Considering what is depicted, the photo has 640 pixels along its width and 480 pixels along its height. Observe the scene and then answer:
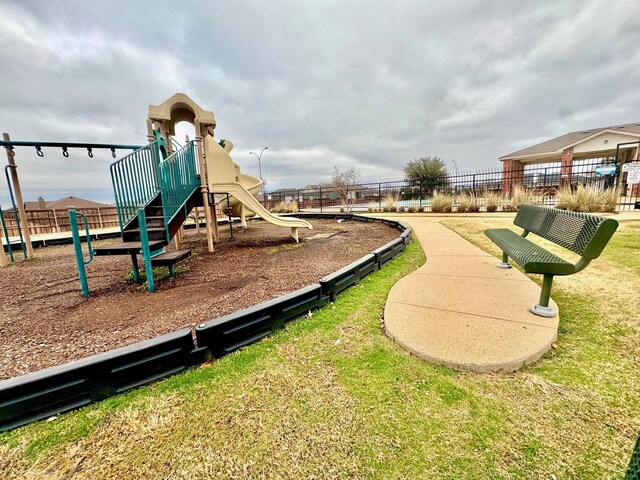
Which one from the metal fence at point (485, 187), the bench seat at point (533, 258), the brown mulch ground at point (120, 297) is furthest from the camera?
the metal fence at point (485, 187)

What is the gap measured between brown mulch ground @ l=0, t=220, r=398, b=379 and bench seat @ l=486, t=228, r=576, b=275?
2616 millimetres

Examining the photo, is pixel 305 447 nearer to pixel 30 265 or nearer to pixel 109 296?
pixel 109 296

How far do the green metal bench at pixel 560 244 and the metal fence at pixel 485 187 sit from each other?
12119 mm

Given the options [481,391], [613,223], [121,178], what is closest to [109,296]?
[121,178]

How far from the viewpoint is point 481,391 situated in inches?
68.0

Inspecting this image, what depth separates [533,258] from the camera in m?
2.63

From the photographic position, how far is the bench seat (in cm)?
238

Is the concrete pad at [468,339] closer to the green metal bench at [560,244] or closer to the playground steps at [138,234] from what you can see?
the green metal bench at [560,244]

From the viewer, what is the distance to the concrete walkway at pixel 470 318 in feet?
6.60

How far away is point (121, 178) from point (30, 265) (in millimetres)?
4201

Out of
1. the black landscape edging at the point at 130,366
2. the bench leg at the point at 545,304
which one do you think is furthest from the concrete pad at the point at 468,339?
the black landscape edging at the point at 130,366

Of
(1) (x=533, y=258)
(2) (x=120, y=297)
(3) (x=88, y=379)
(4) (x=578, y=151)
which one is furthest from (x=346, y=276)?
(4) (x=578, y=151)

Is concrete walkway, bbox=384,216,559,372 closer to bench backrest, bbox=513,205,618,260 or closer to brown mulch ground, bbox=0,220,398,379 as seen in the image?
bench backrest, bbox=513,205,618,260

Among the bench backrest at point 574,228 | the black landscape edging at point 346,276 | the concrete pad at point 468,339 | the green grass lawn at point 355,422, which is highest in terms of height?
the bench backrest at point 574,228
